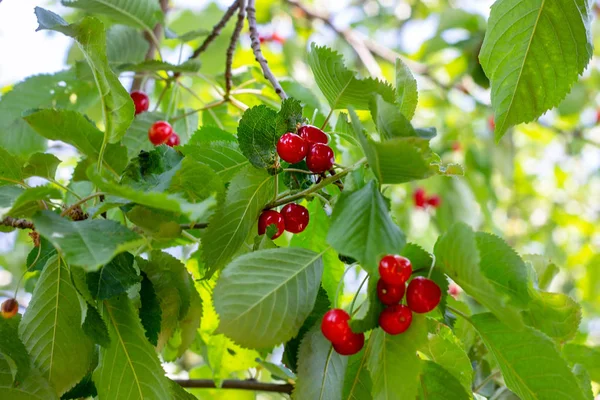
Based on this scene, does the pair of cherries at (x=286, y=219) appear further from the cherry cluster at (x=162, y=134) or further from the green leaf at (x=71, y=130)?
the cherry cluster at (x=162, y=134)

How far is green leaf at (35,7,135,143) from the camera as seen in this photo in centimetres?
103

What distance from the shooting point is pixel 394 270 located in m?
0.89

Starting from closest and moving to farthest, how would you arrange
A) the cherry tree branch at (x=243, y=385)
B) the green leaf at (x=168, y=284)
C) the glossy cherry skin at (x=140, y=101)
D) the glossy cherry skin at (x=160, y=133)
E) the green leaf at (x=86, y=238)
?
the green leaf at (x=86, y=238) → the green leaf at (x=168, y=284) → the cherry tree branch at (x=243, y=385) → the glossy cherry skin at (x=160, y=133) → the glossy cherry skin at (x=140, y=101)

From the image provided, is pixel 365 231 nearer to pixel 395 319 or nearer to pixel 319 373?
pixel 395 319

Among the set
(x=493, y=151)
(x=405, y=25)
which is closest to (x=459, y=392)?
(x=493, y=151)

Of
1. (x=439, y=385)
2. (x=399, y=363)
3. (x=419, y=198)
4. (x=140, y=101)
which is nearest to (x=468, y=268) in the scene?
(x=399, y=363)

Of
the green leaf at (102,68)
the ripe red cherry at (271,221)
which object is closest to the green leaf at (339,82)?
the ripe red cherry at (271,221)

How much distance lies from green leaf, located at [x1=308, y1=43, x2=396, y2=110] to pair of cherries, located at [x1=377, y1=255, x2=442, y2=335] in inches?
12.4

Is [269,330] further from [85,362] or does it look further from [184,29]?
[184,29]

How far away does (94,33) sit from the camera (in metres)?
1.04

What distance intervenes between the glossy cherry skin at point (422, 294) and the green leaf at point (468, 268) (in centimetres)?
3

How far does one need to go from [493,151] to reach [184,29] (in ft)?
6.36

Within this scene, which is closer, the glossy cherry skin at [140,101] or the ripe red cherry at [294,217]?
the ripe red cherry at [294,217]

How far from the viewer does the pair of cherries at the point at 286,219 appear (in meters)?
1.11
